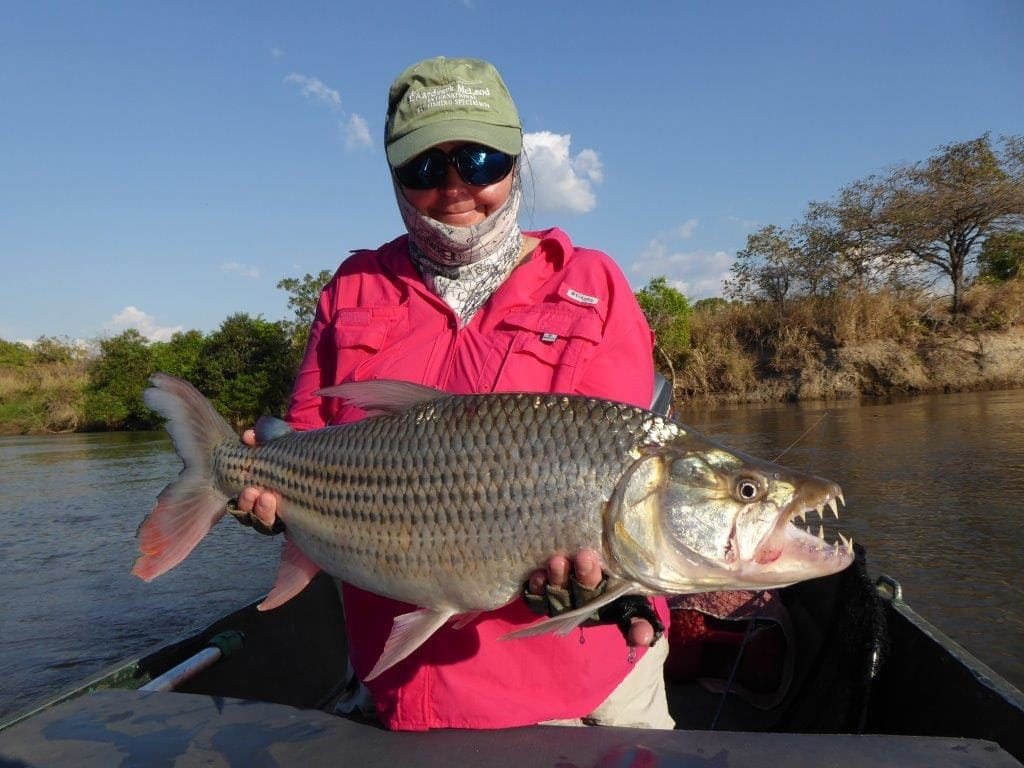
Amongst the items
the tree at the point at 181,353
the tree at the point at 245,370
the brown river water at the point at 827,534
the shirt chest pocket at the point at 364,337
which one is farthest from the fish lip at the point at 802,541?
the tree at the point at 181,353

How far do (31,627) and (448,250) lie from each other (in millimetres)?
8573

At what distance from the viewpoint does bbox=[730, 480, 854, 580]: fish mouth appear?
6.41 feet

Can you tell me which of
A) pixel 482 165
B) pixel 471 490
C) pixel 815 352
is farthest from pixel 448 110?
pixel 815 352

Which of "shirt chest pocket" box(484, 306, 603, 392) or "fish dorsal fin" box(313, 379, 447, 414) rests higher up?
"shirt chest pocket" box(484, 306, 603, 392)

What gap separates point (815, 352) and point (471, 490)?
3056 centimetres

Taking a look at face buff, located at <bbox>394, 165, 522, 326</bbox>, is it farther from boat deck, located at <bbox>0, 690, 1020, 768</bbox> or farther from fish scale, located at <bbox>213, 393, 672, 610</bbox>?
boat deck, located at <bbox>0, 690, 1020, 768</bbox>

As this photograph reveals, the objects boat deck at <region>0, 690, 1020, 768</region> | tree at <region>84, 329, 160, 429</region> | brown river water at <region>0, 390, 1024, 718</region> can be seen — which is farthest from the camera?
tree at <region>84, 329, 160, 429</region>

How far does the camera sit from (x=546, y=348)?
2461 mm

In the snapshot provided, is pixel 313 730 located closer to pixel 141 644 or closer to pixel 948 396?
pixel 141 644

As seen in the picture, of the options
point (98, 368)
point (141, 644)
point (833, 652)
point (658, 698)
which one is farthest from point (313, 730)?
point (98, 368)

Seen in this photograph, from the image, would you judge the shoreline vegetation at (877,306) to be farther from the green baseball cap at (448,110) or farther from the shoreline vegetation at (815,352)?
the green baseball cap at (448,110)

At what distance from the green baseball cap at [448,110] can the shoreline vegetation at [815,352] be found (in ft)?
55.1

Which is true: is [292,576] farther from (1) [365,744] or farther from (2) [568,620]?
(2) [568,620]

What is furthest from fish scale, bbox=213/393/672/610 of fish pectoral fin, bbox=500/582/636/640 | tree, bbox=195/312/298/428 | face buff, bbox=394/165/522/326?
tree, bbox=195/312/298/428
